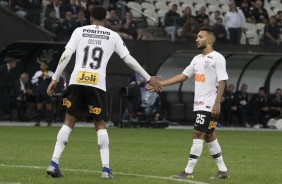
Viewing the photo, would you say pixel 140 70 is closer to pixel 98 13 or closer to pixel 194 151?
pixel 98 13

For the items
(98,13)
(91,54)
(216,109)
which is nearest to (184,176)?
(216,109)

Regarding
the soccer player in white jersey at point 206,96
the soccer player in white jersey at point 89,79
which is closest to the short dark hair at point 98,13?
the soccer player in white jersey at point 89,79

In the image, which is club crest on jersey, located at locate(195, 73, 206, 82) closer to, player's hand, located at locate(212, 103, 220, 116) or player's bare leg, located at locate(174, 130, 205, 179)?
player's hand, located at locate(212, 103, 220, 116)

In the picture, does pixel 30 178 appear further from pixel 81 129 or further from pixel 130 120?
pixel 130 120

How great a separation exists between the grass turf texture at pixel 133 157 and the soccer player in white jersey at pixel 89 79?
0.61 metres

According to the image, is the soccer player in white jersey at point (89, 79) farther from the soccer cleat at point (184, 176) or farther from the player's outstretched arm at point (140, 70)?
the soccer cleat at point (184, 176)

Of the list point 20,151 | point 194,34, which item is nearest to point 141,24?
point 194,34

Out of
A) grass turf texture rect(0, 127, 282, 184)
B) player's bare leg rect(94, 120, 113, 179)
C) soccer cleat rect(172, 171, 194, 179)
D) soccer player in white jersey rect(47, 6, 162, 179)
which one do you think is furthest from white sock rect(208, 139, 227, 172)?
player's bare leg rect(94, 120, 113, 179)

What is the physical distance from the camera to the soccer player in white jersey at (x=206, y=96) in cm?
1433

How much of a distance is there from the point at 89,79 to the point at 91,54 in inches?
14.2

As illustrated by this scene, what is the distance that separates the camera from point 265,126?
37.2 meters

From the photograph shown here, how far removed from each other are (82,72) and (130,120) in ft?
65.2

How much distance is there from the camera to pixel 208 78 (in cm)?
1451

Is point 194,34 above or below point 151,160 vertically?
above
